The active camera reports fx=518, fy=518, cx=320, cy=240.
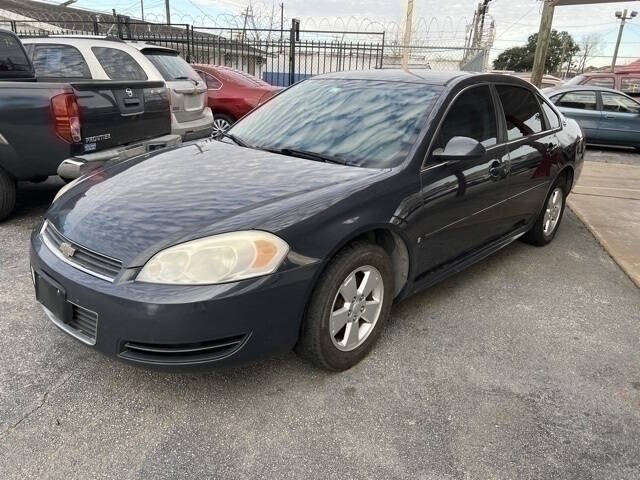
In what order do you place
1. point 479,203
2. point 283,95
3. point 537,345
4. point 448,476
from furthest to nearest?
point 283,95
point 479,203
point 537,345
point 448,476

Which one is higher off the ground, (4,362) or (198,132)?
(198,132)

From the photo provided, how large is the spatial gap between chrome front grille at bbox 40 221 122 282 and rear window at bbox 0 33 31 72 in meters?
3.26

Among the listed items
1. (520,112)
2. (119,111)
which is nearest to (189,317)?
(520,112)

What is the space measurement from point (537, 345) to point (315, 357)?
148cm

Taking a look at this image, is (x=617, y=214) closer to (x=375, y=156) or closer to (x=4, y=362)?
(x=375, y=156)

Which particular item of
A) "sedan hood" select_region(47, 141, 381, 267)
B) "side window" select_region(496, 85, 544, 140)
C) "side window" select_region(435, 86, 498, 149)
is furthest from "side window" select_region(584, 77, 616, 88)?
"sedan hood" select_region(47, 141, 381, 267)

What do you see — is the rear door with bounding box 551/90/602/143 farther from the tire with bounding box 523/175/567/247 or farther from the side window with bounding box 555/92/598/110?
the tire with bounding box 523/175/567/247

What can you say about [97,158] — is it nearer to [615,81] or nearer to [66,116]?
[66,116]

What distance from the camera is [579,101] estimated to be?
448 inches

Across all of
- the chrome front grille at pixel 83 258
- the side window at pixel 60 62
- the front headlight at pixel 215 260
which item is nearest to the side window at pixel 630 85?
the side window at pixel 60 62

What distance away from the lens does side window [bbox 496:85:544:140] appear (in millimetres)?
3895

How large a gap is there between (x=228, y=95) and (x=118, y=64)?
351 centimetres

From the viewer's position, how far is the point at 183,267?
2.16 metres

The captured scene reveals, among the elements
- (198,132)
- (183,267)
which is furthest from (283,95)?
(198,132)
